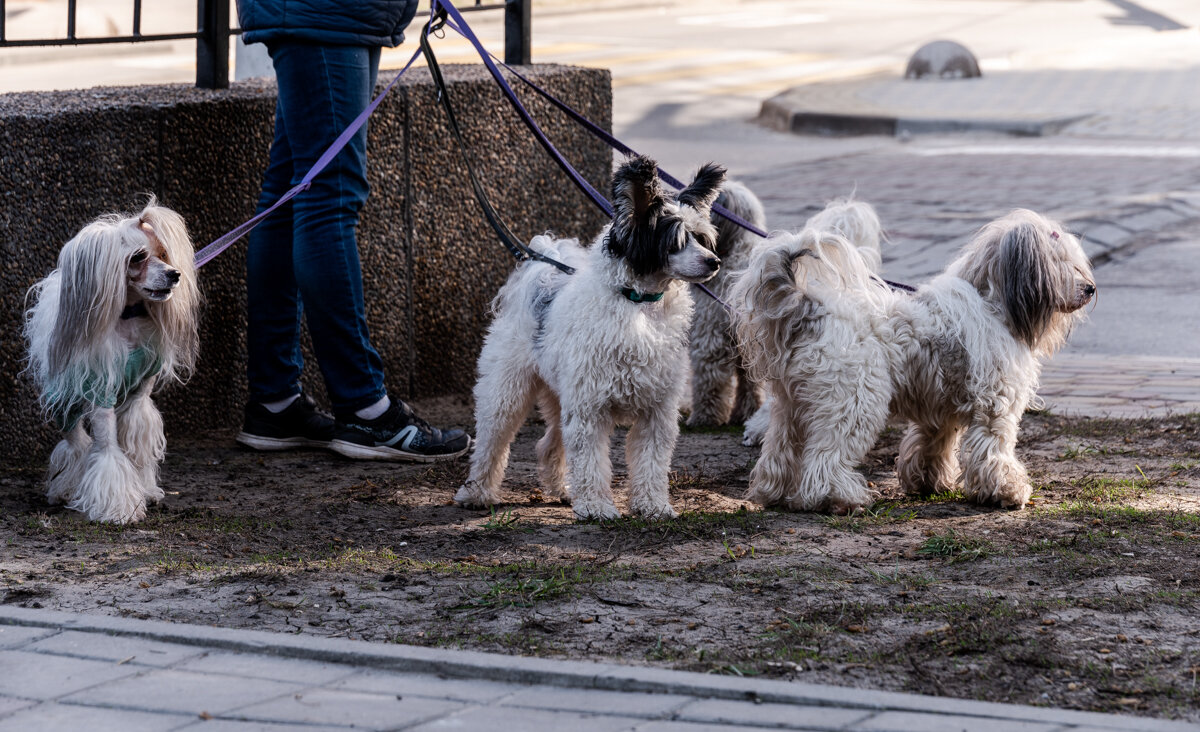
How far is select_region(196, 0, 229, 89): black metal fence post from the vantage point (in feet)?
21.4

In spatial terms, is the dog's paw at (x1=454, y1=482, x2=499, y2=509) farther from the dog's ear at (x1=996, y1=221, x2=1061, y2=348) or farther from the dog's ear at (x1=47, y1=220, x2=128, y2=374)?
the dog's ear at (x1=996, y1=221, x2=1061, y2=348)

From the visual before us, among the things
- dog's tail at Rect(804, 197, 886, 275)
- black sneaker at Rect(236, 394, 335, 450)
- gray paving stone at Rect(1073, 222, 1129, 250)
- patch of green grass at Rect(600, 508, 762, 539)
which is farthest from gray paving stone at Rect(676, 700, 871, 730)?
gray paving stone at Rect(1073, 222, 1129, 250)

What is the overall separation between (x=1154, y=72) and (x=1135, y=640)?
796 inches

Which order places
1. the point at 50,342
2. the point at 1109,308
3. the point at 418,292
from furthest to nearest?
the point at 1109,308, the point at 418,292, the point at 50,342

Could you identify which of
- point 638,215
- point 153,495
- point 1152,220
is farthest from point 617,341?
point 1152,220

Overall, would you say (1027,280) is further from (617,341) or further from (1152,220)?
(1152,220)

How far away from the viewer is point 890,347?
17.1 ft

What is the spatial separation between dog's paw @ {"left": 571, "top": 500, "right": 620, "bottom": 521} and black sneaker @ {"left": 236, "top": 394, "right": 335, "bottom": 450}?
1.60m

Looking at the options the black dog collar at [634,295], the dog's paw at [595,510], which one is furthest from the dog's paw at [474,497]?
the black dog collar at [634,295]

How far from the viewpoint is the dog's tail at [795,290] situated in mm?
5164

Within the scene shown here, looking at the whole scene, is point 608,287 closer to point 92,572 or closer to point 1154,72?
point 92,572

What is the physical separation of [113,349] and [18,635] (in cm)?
145

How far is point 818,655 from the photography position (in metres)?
3.54

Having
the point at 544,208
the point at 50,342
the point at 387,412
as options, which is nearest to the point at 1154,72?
the point at 544,208
